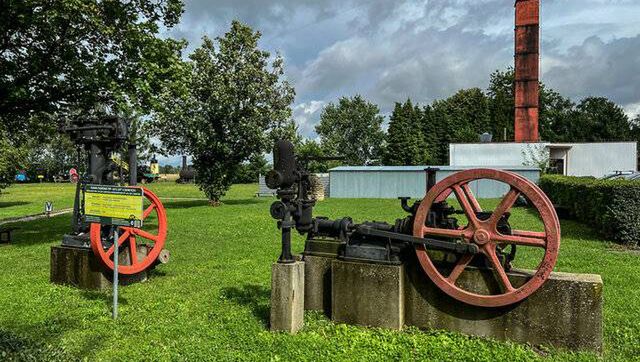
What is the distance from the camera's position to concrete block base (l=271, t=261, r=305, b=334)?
5.56 meters

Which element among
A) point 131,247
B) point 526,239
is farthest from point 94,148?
point 526,239

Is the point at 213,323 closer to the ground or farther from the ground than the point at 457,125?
closer to the ground

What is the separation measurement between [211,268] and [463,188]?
5.92m

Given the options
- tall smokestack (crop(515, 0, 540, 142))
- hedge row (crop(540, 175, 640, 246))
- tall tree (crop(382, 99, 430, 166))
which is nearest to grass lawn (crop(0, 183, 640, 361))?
hedge row (crop(540, 175, 640, 246))

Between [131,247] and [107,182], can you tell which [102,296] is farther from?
[107,182]

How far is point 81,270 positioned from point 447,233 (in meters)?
6.03

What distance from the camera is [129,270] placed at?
315 inches

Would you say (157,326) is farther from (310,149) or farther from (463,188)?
(310,149)

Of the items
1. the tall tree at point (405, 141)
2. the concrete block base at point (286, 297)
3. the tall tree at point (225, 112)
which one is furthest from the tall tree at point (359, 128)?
the concrete block base at point (286, 297)

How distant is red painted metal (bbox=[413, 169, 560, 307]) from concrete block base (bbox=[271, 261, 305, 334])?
1450mm

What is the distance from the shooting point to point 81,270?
797cm

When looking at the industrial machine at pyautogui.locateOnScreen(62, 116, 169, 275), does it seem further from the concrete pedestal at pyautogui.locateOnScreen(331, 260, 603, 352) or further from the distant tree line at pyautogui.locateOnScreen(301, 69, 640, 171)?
the distant tree line at pyautogui.locateOnScreen(301, 69, 640, 171)

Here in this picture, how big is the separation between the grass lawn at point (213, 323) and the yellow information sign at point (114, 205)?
1291 millimetres

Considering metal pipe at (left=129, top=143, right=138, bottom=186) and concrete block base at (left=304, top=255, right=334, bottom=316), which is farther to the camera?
metal pipe at (left=129, top=143, right=138, bottom=186)
